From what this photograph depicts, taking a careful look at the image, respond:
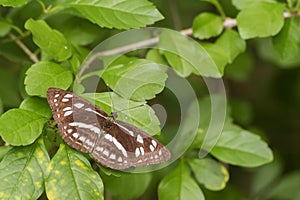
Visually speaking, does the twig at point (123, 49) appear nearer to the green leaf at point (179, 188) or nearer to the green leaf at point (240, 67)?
the green leaf at point (179, 188)

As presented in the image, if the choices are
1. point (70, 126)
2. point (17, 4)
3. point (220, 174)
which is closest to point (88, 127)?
point (70, 126)

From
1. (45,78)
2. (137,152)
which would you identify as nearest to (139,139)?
(137,152)

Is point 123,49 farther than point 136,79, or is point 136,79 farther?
point 123,49

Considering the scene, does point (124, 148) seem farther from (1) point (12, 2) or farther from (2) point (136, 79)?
(1) point (12, 2)

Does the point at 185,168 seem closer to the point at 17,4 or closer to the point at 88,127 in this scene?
the point at 88,127

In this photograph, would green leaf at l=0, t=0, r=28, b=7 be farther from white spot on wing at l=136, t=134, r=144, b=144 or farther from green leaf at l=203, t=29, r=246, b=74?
green leaf at l=203, t=29, r=246, b=74

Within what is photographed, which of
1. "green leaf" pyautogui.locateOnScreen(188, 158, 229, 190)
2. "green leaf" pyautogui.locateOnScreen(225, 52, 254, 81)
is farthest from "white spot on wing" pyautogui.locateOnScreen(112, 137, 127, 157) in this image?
"green leaf" pyautogui.locateOnScreen(225, 52, 254, 81)
